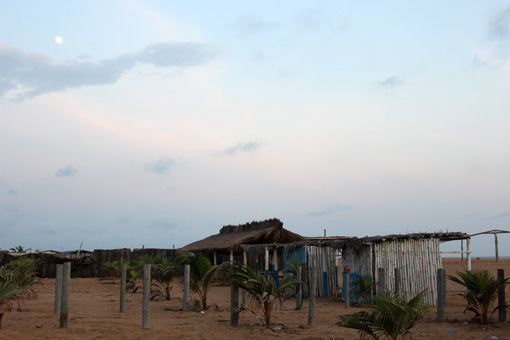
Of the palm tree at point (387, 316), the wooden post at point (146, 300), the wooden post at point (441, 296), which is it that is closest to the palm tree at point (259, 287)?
the wooden post at point (146, 300)

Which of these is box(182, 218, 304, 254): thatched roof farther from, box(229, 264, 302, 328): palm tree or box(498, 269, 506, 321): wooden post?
box(498, 269, 506, 321): wooden post

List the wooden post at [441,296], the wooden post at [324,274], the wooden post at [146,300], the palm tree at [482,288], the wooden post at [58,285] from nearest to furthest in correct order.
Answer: the wooden post at [146,300] → the palm tree at [482,288] → the wooden post at [441,296] → the wooden post at [58,285] → the wooden post at [324,274]

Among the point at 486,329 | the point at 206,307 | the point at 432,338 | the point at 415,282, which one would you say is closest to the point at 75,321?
the point at 206,307

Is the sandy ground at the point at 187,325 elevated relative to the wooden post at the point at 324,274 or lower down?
lower down

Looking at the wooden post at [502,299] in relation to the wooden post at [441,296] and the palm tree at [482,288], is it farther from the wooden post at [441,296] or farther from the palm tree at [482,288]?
the wooden post at [441,296]

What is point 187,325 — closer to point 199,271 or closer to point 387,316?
point 199,271

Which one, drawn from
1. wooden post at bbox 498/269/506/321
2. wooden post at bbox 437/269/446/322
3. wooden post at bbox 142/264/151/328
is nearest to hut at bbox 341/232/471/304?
wooden post at bbox 437/269/446/322

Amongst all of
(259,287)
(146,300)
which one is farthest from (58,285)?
(259,287)

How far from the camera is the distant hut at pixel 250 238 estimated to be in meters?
23.4

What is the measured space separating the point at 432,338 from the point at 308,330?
7.60ft

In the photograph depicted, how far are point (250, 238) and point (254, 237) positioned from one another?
0.19 meters

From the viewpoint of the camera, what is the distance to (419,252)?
50.7ft

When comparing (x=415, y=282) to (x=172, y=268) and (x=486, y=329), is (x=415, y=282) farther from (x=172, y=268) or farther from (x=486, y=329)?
(x=172, y=268)

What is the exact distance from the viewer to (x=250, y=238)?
2336cm
